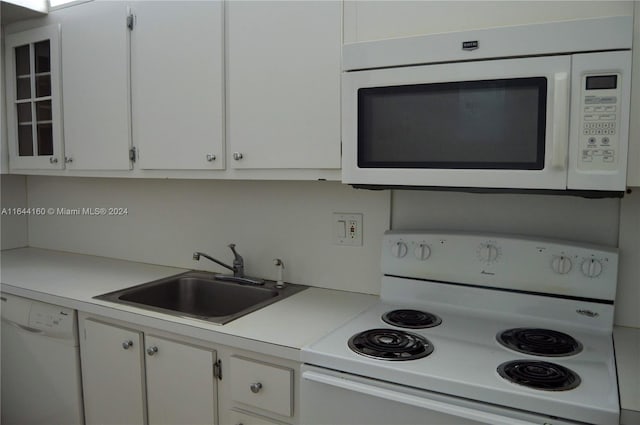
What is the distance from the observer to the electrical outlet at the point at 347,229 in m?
1.90

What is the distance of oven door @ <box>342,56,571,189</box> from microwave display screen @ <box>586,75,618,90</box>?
0.17 ft

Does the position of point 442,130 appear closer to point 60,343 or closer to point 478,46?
point 478,46

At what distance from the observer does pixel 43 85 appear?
96.4 inches

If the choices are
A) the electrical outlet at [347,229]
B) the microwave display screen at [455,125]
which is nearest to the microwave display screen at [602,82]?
the microwave display screen at [455,125]

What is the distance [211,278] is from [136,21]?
3.78ft

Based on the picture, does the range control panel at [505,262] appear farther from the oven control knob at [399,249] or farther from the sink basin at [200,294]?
the sink basin at [200,294]

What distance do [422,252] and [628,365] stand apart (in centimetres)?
67

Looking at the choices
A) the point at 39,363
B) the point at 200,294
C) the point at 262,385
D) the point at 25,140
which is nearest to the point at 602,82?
the point at 262,385

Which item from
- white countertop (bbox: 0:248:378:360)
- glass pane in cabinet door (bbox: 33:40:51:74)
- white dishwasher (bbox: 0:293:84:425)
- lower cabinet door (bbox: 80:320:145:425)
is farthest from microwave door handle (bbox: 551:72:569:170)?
glass pane in cabinet door (bbox: 33:40:51:74)

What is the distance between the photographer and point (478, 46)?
4.19 feet

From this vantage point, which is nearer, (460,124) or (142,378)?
(460,124)

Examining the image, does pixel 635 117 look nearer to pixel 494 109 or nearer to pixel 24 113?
pixel 494 109

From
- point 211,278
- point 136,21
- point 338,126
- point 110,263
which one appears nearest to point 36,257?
point 110,263

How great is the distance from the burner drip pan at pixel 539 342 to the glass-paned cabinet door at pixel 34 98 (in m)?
2.19
